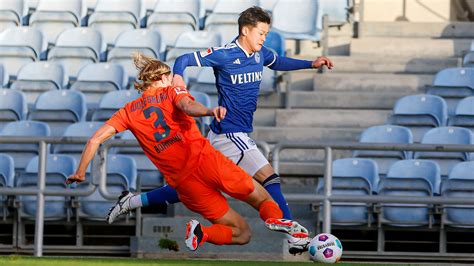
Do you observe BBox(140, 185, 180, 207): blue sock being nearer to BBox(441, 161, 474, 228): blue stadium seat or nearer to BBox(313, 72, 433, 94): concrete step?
BBox(441, 161, 474, 228): blue stadium seat

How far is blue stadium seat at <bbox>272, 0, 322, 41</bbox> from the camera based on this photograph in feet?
49.2

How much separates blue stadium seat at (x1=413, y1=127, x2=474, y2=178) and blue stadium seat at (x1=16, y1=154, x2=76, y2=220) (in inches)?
134

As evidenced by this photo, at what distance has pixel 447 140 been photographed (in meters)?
12.2

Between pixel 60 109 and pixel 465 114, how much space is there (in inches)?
166

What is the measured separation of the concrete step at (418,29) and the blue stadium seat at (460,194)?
4.30 metres

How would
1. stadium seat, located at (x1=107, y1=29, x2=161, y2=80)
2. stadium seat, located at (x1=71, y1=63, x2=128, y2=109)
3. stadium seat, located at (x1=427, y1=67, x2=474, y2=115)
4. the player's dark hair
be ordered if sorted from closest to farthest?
the player's dark hair
stadium seat, located at (x1=427, y1=67, x2=474, y2=115)
stadium seat, located at (x1=71, y1=63, x2=128, y2=109)
stadium seat, located at (x1=107, y1=29, x2=161, y2=80)

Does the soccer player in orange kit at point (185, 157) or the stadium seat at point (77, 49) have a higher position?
the stadium seat at point (77, 49)

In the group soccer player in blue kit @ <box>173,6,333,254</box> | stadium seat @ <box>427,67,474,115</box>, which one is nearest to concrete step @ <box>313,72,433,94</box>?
stadium seat @ <box>427,67,474,115</box>

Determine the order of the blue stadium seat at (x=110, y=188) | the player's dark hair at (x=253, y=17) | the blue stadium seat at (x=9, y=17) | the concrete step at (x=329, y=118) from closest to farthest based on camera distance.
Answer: the player's dark hair at (x=253, y=17) < the blue stadium seat at (x=110, y=188) < the concrete step at (x=329, y=118) < the blue stadium seat at (x=9, y=17)

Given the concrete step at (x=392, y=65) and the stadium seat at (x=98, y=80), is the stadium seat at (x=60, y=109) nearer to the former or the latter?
the stadium seat at (x=98, y=80)


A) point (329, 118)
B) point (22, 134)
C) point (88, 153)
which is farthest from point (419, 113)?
point (88, 153)

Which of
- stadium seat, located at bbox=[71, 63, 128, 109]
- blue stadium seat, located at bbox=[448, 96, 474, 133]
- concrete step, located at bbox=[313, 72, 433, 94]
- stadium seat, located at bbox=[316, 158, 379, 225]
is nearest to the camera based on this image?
stadium seat, located at bbox=[316, 158, 379, 225]

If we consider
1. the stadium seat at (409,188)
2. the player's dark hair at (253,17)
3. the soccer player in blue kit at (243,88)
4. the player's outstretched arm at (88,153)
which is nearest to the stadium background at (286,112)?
the stadium seat at (409,188)

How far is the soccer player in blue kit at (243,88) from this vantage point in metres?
9.51
